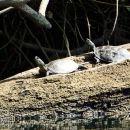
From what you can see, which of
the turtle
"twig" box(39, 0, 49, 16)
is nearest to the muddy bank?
the turtle

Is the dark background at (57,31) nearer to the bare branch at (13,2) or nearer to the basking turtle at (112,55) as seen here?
the basking turtle at (112,55)

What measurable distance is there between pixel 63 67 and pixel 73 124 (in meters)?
0.97

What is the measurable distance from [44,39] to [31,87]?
2.27 metres

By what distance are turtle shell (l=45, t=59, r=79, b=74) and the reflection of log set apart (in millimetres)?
273

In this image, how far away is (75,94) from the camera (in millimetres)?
5973

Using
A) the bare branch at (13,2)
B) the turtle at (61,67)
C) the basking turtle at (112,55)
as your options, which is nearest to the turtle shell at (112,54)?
the basking turtle at (112,55)

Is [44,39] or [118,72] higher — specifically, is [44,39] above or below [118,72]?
above

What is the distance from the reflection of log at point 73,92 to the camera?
232 inches

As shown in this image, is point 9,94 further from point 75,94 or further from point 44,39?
point 44,39

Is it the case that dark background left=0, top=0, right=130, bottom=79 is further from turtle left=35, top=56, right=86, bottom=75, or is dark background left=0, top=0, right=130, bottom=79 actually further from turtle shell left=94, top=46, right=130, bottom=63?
turtle left=35, top=56, right=86, bottom=75

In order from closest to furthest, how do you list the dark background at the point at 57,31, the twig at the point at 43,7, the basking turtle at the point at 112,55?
the twig at the point at 43,7, the basking turtle at the point at 112,55, the dark background at the point at 57,31

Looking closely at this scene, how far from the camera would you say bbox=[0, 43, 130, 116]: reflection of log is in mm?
5895

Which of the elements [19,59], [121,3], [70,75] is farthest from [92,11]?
[70,75]

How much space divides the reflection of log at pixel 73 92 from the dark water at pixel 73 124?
0.47 feet
